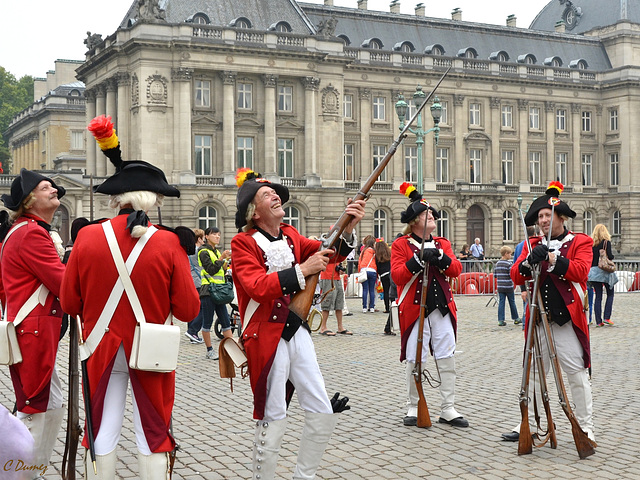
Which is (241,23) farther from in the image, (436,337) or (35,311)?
(35,311)

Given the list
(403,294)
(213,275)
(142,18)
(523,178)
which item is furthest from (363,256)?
(523,178)

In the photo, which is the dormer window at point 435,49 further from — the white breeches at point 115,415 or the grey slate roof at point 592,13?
the white breeches at point 115,415

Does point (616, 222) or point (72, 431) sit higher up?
point (616, 222)

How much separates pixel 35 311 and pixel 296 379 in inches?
76.4

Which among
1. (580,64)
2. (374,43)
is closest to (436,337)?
(374,43)

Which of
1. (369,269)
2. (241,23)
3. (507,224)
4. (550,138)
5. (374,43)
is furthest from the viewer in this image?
(550,138)

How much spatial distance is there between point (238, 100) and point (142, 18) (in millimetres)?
7356

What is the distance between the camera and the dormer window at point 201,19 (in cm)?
5341

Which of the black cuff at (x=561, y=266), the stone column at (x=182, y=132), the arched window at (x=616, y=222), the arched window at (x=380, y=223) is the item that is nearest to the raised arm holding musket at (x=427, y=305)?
the black cuff at (x=561, y=266)

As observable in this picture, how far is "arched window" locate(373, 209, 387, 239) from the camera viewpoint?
2371 inches

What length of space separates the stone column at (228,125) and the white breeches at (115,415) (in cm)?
4829

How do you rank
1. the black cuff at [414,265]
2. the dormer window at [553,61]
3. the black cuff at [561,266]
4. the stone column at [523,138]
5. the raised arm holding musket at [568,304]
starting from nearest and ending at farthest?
the black cuff at [561,266], the raised arm holding musket at [568,304], the black cuff at [414,265], the stone column at [523,138], the dormer window at [553,61]

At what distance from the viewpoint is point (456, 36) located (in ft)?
218

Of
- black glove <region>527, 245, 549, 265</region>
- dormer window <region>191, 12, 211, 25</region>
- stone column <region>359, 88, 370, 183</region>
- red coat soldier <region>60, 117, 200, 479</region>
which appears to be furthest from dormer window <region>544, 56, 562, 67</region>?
red coat soldier <region>60, 117, 200, 479</region>
